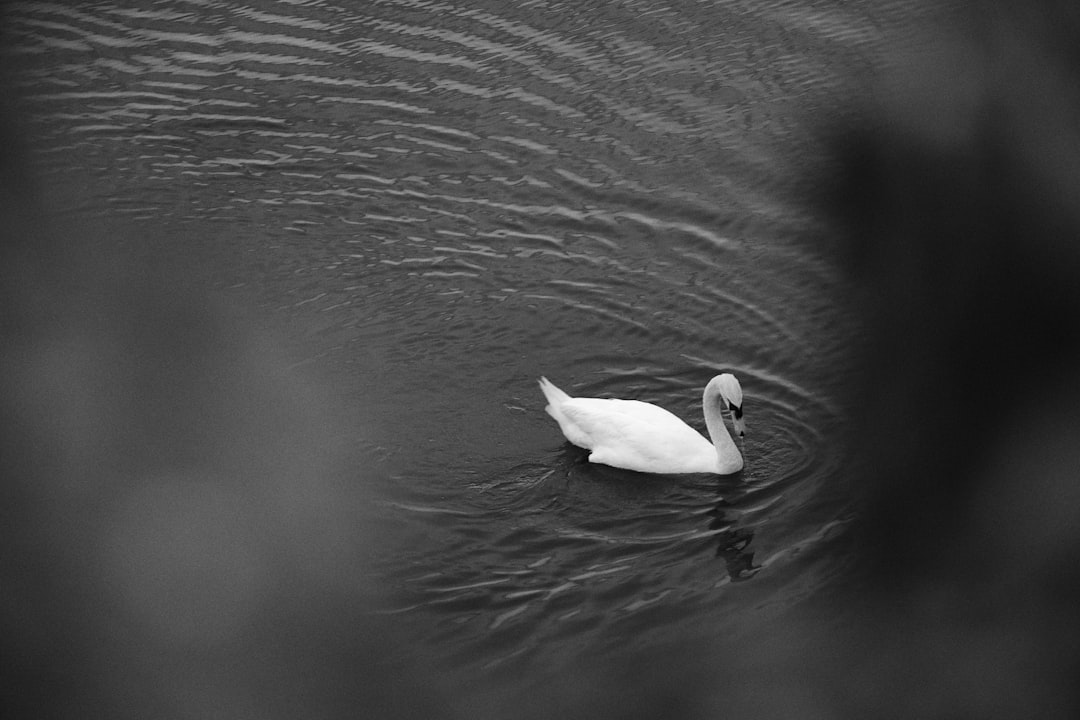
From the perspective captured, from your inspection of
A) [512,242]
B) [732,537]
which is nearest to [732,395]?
[732,537]

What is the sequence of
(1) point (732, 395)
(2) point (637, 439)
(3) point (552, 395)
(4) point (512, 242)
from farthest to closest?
(4) point (512, 242), (3) point (552, 395), (2) point (637, 439), (1) point (732, 395)

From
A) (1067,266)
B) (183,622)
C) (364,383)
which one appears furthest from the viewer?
(364,383)

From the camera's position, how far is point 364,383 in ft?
21.0

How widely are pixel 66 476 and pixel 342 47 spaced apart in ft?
29.2

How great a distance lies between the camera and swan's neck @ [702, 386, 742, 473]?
19.3 feet

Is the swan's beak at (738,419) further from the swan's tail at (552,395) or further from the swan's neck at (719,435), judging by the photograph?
the swan's tail at (552,395)

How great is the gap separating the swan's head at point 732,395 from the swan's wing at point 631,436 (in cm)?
19

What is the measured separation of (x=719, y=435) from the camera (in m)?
5.92

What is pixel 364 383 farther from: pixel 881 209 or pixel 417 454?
pixel 881 209

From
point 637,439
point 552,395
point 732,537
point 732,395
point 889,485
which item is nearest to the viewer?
point 889,485

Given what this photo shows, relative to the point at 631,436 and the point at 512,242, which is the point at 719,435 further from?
the point at 512,242

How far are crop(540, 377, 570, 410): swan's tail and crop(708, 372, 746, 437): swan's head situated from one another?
0.70 m

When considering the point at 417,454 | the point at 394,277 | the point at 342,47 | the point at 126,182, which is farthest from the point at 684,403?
the point at 342,47

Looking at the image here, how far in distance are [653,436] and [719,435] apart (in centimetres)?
29
